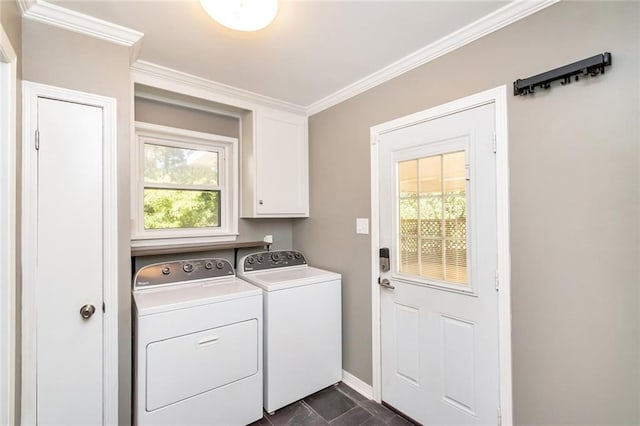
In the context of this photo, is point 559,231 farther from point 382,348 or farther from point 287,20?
point 287,20

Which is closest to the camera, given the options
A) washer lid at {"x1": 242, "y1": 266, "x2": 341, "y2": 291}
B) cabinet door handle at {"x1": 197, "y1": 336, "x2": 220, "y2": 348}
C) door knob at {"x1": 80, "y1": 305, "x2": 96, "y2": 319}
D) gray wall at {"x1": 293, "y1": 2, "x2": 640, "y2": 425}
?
gray wall at {"x1": 293, "y1": 2, "x2": 640, "y2": 425}

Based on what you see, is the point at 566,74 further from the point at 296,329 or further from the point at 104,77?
the point at 104,77

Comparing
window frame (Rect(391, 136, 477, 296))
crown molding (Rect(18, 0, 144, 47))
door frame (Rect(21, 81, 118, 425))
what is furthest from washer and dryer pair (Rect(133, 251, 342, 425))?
crown molding (Rect(18, 0, 144, 47))

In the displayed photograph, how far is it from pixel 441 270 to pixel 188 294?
5.41 feet

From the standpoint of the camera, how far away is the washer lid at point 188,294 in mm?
1746

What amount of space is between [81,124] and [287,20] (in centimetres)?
126

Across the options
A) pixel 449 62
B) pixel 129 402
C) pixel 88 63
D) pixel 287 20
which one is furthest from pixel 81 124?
pixel 449 62

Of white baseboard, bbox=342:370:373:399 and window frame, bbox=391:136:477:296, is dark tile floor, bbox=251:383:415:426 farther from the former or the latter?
window frame, bbox=391:136:477:296

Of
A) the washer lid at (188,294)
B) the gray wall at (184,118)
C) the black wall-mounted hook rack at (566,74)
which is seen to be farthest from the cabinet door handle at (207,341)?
the black wall-mounted hook rack at (566,74)

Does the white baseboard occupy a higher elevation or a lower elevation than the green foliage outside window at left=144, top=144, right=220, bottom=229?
lower

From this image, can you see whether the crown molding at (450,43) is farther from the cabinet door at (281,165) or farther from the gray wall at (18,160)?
the gray wall at (18,160)

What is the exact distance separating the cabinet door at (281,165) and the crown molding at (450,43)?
516 millimetres

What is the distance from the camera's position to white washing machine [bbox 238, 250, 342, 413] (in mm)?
2111

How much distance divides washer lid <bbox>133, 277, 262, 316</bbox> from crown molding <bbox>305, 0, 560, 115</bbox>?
1744mm
